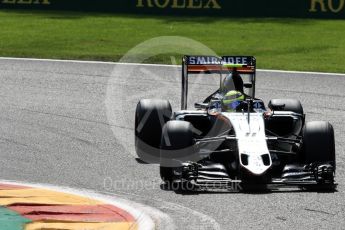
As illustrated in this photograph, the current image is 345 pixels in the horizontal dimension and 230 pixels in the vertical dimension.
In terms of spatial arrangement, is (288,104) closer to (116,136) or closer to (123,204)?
(116,136)

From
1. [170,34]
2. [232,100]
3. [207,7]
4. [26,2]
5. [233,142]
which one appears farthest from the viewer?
[26,2]

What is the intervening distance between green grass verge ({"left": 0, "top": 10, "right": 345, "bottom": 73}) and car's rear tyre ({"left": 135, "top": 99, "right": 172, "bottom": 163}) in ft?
31.5

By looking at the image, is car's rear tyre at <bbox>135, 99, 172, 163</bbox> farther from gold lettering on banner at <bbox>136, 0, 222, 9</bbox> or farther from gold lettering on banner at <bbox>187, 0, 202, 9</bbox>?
gold lettering on banner at <bbox>187, 0, 202, 9</bbox>

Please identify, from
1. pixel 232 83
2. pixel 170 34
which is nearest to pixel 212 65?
pixel 232 83

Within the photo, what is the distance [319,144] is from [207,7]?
18265mm

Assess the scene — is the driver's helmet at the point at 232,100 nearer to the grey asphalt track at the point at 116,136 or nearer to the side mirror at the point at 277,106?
the side mirror at the point at 277,106

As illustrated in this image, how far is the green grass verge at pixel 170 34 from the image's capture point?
23.5 m

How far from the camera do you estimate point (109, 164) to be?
12422 mm

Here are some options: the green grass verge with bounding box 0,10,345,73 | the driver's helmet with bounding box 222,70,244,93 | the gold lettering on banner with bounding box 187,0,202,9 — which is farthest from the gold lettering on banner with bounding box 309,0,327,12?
the driver's helmet with bounding box 222,70,244,93

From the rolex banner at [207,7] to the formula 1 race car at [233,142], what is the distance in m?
15.1

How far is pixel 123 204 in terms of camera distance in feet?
32.9

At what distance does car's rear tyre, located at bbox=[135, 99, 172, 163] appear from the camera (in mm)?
12719

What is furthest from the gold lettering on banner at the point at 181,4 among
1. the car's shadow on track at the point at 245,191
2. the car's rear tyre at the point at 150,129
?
the car's shadow on track at the point at 245,191

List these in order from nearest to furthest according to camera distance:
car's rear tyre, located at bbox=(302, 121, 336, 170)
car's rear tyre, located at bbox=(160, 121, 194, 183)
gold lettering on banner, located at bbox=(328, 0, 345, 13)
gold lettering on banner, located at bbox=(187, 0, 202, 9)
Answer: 1. car's rear tyre, located at bbox=(160, 121, 194, 183)
2. car's rear tyre, located at bbox=(302, 121, 336, 170)
3. gold lettering on banner, located at bbox=(328, 0, 345, 13)
4. gold lettering on banner, located at bbox=(187, 0, 202, 9)
